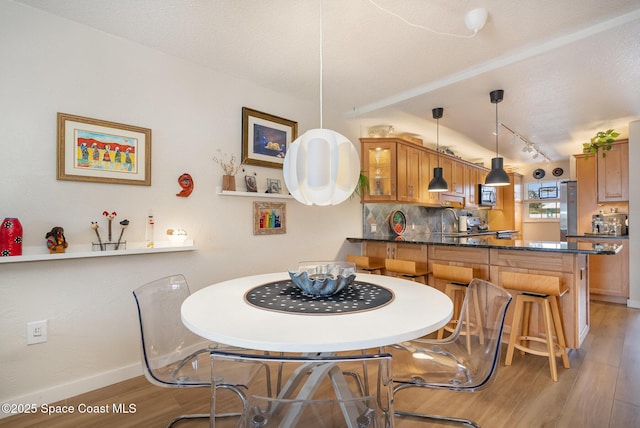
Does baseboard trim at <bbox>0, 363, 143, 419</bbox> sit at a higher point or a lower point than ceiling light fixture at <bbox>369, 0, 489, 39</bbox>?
lower

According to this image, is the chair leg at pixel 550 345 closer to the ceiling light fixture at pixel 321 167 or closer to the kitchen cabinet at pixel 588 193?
the ceiling light fixture at pixel 321 167

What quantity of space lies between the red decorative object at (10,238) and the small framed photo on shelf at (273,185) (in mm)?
1825

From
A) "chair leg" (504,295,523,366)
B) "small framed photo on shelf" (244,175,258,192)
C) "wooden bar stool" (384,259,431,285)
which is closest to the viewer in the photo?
"chair leg" (504,295,523,366)

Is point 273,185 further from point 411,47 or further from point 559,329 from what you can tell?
point 559,329

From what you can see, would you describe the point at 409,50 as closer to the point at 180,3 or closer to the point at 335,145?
the point at 335,145

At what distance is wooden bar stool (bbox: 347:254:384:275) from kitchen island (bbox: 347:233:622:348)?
0.34 m

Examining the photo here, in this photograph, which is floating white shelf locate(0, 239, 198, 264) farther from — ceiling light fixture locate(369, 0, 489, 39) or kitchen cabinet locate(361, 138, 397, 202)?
kitchen cabinet locate(361, 138, 397, 202)

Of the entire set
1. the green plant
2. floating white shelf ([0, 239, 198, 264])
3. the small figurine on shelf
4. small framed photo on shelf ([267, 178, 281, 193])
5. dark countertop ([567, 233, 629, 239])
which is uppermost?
the green plant

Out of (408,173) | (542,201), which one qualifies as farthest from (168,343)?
(542,201)

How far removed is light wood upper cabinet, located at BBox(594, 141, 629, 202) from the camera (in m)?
4.45

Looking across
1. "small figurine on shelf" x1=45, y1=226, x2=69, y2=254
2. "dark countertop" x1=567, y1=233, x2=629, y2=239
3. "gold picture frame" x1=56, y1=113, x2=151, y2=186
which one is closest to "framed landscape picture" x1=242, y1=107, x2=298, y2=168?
"gold picture frame" x1=56, y1=113, x2=151, y2=186

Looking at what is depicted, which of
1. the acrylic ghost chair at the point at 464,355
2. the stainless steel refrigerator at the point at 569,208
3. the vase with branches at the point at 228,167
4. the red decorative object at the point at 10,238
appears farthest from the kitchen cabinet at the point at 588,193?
the red decorative object at the point at 10,238

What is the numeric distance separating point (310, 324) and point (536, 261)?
2.36 meters

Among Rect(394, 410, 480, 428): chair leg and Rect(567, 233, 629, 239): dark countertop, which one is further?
Rect(567, 233, 629, 239): dark countertop
